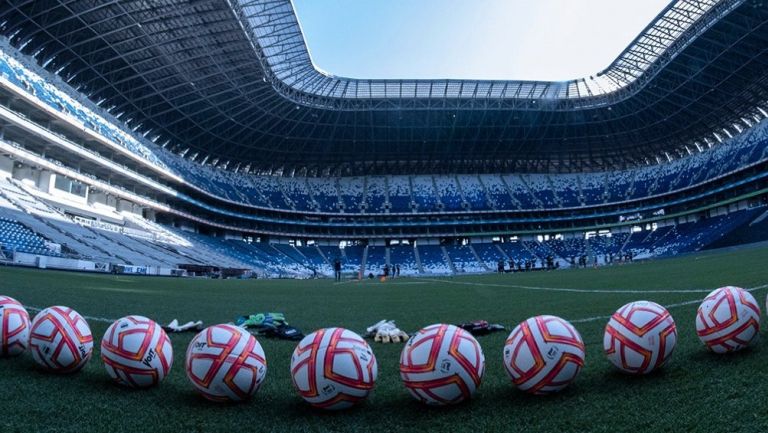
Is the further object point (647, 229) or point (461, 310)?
point (647, 229)

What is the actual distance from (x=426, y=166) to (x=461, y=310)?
6790 cm

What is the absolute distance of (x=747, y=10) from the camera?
38.9m

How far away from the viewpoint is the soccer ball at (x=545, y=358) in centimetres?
373

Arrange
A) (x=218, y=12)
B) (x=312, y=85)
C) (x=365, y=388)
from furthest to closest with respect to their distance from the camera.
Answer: (x=312, y=85)
(x=218, y=12)
(x=365, y=388)

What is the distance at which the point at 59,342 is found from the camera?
4645mm

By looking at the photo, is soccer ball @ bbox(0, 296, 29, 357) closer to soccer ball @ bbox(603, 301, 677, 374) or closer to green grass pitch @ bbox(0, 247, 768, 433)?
green grass pitch @ bbox(0, 247, 768, 433)

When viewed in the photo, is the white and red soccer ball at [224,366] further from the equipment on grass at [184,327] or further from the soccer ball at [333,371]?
the equipment on grass at [184,327]

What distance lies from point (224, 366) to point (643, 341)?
131 inches

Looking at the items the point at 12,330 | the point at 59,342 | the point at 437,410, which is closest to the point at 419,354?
the point at 437,410

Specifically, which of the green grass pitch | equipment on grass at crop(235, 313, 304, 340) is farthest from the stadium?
equipment on grass at crop(235, 313, 304, 340)

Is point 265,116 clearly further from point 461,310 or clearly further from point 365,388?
point 365,388

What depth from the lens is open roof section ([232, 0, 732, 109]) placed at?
4021cm

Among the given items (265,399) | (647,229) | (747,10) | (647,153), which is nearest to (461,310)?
(265,399)

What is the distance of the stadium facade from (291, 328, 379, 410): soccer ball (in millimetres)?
27426
